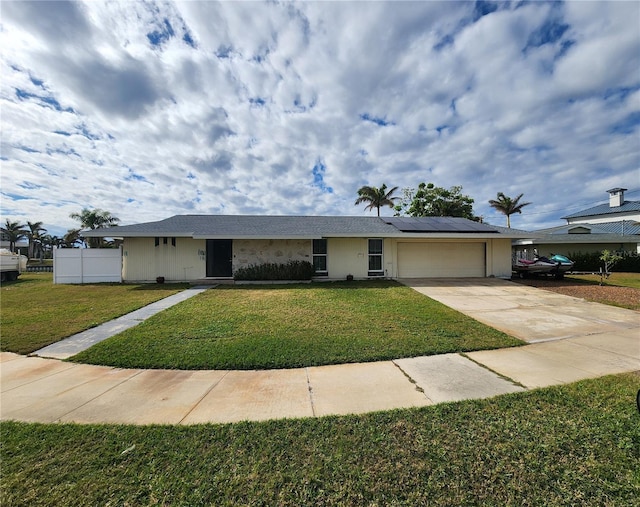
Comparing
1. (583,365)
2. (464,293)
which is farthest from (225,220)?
(583,365)

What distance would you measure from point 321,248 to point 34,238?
180 feet

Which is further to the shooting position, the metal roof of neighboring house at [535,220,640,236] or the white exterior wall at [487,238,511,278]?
the metal roof of neighboring house at [535,220,640,236]

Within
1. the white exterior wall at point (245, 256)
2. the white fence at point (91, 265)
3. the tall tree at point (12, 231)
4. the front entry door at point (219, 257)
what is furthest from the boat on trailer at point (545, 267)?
the tall tree at point (12, 231)

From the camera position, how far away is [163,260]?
44.2ft

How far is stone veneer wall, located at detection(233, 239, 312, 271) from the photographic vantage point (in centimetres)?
1380

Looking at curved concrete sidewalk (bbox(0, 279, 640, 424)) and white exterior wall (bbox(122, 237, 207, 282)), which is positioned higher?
white exterior wall (bbox(122, 237, 207, 282))

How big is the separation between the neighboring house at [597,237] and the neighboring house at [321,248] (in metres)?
7.53

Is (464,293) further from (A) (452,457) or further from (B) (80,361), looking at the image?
(B) (80,361)

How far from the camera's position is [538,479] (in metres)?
2.11

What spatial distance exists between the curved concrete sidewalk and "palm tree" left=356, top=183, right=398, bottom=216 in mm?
24119

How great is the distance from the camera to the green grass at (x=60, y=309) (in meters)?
5.65

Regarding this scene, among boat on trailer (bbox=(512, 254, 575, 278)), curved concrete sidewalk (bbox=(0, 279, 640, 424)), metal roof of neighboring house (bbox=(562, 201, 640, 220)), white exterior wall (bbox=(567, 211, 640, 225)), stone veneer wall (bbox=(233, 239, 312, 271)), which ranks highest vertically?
metal roof of neighboring house (bbox=(562, 201, 640, 220))

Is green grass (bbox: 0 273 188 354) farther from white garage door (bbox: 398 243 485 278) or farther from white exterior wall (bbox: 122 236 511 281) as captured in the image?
white garage door (bbox: 398 243 485 278)

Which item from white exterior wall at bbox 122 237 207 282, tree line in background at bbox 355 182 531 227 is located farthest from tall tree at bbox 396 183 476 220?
white exterior wall at bbox 122 237 207 282
